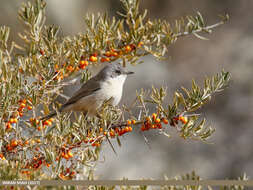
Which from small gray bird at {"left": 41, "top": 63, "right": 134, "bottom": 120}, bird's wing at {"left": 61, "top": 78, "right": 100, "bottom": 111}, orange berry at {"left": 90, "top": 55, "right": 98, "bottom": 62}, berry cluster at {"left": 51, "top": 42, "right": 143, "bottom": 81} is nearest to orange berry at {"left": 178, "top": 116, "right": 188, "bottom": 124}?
berry cluster at {"left": 51, "top": 42, "right": 143, "bottom": 81}

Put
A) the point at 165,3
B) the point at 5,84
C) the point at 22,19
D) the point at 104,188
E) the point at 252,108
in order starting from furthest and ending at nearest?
the point at 165,3, the point at 252,108, the point at 22,19, the point at 5,84, the point at 104,188

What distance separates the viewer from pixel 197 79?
7531mm

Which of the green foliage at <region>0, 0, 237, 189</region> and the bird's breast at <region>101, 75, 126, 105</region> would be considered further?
the bird's breast at <region>101, 75, 126, 105</region>

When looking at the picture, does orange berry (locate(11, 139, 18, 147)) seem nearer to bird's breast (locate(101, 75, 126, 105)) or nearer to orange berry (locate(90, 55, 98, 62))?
orange berry (locate(90, 55, 98, 62))

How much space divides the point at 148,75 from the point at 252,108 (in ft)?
7.34

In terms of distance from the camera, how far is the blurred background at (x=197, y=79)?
6777 millimetres

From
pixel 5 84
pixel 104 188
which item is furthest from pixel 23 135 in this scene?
pixel 104 188

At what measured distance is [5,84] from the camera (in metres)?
1.88

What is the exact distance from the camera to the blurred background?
6.78 meters

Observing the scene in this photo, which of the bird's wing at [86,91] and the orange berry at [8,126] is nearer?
the orange berry at [8,126]

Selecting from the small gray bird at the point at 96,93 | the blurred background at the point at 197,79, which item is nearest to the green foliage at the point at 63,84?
the small gray bird at the point at 96,93

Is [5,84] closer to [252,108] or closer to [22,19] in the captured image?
[22,19]

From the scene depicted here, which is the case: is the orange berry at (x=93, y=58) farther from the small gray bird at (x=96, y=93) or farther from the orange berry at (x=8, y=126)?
the small gray bird at (x=96, y=93)

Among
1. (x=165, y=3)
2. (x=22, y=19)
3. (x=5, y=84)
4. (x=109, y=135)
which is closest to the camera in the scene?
(x=5, y=84)
